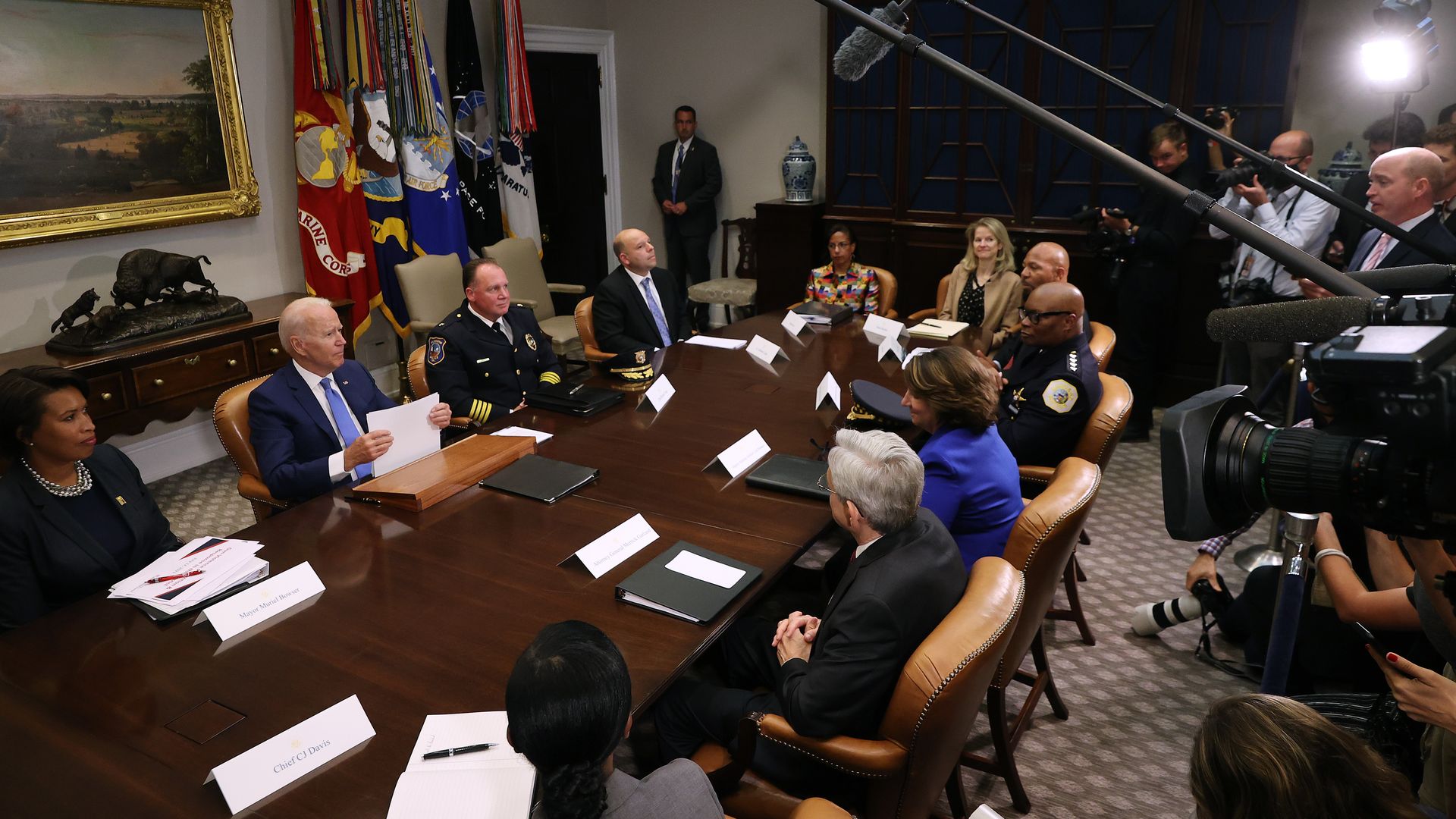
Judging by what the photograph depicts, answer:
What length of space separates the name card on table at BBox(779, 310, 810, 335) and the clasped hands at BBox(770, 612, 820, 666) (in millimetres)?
2515

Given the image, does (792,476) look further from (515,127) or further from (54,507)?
(515,127)

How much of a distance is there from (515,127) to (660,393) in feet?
11.4

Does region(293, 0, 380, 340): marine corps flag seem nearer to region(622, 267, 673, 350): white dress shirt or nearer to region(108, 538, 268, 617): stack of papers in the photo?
region(622, 267, 673, 350): white dress shirt

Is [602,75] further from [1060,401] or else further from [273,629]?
[273,629]

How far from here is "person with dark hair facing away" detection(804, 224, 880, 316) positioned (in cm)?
495

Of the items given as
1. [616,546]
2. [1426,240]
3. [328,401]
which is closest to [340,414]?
[328,401]

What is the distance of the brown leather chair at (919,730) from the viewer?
161 cm

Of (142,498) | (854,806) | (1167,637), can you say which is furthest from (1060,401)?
(142,498)

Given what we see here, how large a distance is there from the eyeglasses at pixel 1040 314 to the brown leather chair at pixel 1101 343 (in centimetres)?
62

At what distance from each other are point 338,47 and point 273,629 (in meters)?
4.27

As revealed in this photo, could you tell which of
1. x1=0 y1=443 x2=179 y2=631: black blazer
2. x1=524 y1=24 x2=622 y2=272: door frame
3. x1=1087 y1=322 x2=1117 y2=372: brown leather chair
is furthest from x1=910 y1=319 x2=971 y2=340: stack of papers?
x1=524 y1=24 x2=622 y2=272: door frame

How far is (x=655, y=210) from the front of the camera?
7648 mm

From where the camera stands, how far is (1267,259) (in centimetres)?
427

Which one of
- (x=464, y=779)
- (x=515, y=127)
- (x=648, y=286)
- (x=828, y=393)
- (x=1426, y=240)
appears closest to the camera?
(x=464, y=779)
